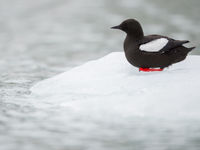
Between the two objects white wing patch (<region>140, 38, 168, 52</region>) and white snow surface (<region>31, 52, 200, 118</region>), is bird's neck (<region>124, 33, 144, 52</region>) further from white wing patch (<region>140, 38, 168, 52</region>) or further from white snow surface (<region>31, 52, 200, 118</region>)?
white snow surface (<region>31, 52, 200, 118</region>)

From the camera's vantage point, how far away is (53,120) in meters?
6.99

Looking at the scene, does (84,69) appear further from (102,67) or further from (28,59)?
(28,59)

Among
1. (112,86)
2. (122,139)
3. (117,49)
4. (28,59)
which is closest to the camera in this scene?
(122,139)

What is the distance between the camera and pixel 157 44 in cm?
786

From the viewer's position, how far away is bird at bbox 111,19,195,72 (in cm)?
787

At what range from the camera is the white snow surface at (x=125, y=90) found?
6.97m

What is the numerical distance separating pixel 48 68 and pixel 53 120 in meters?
4.96

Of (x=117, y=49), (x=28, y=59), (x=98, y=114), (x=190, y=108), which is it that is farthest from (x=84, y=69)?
(x=117, y=49)

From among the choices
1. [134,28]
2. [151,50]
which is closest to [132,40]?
[134,28]

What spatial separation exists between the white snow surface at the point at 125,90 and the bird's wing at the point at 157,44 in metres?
0.40

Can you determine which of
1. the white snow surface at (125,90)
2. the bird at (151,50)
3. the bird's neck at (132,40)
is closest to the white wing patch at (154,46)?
the bird at (151,50)

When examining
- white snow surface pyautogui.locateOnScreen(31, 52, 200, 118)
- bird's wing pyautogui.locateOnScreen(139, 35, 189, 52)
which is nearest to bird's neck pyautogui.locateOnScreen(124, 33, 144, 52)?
bird's wing pyautogui.locateOnScreen(139, 35, 189, 52)

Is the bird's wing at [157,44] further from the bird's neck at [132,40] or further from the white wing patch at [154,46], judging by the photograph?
the bird's neck at [132,40]

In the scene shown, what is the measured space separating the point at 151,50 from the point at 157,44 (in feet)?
0.46
